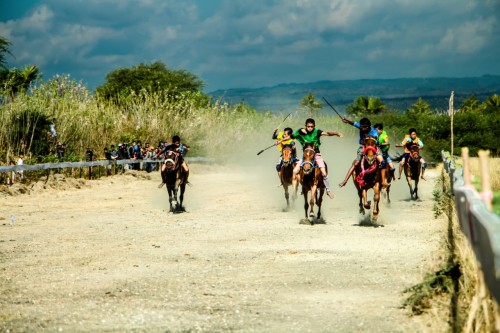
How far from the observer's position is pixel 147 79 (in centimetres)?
9288

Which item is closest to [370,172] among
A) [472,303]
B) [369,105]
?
[472,303]

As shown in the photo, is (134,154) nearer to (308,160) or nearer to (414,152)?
(414,152)

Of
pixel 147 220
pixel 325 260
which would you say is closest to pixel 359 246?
pixel 325 260

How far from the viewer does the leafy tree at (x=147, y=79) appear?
9000 cm

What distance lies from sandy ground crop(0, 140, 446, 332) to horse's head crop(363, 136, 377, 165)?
4.71 feet

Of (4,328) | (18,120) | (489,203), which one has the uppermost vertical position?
(18,120)

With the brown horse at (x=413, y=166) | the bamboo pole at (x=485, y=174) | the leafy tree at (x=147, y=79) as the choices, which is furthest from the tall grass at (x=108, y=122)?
the leafy tree at (x=147, y=79)

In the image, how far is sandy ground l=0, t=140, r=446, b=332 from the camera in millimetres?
8227

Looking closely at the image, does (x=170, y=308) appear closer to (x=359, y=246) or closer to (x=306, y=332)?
(x=306, y=332)

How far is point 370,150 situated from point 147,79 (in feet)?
255

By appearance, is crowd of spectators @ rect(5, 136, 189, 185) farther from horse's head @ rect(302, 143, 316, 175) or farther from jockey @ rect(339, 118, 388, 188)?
horse's head @ rect(302, 143, 316, 175)

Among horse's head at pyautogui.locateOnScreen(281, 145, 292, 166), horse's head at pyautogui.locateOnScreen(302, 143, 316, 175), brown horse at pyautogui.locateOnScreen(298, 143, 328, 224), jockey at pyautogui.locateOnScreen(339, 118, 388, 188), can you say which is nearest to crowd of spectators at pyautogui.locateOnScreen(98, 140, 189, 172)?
horse's head at pyautogui.locateOnScreen(281, 145, 292, 166)

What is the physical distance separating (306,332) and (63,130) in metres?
29.4

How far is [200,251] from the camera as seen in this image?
44.1ft
